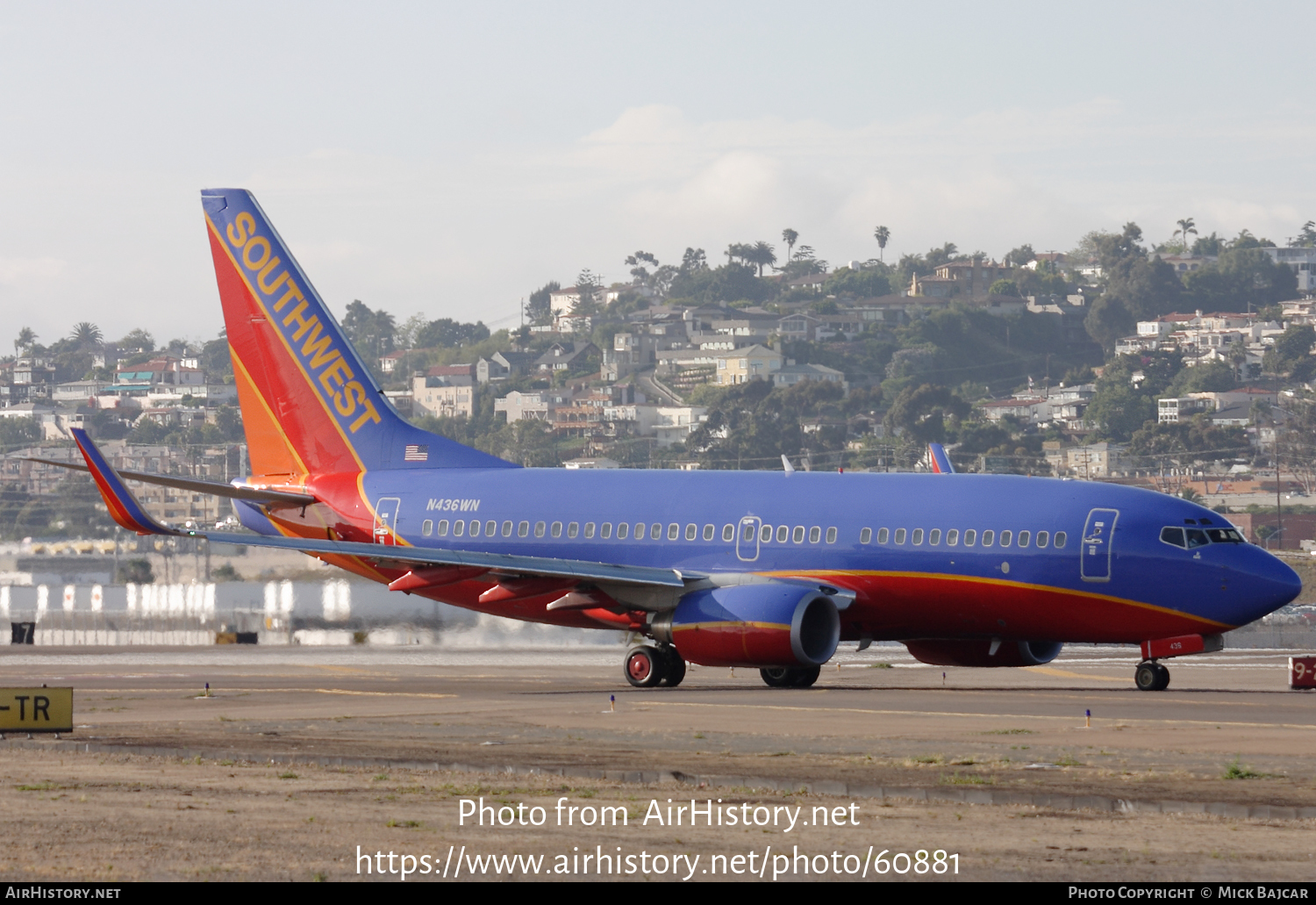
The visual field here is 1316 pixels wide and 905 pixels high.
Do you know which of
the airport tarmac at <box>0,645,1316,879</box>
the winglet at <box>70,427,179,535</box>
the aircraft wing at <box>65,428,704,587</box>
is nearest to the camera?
the airport tarmac at <box>0,645,1316,879</box>

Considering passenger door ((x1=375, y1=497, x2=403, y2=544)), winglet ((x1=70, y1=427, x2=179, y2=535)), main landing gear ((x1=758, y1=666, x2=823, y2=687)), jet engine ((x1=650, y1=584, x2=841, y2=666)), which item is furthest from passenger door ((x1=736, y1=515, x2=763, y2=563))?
winglet ((x1=70, y1=427, x2=179, y2=535))

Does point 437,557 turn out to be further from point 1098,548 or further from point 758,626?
point 1098,548

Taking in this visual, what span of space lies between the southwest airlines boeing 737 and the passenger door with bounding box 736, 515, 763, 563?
0.13ft

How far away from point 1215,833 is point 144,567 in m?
75.6

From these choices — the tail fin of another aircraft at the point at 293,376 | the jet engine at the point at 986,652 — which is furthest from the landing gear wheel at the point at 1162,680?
the tail fin of another aircraft at the point at 293,376

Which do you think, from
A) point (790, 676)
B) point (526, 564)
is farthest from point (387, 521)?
point (790, 676)

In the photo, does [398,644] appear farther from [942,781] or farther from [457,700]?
[942,781]

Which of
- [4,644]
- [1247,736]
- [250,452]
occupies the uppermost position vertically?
[250,452]

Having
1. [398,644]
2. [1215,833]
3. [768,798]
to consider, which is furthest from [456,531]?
[1215,833]

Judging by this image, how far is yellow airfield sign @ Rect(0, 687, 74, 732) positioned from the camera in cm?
2488

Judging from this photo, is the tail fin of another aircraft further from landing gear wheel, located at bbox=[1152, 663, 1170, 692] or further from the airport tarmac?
landing gear wheel, located at bbox=[1152, 663, 1170, 692]

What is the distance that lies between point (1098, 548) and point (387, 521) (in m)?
17.0

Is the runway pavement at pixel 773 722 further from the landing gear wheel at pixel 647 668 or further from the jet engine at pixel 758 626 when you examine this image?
the jet engine at pixel 758 626

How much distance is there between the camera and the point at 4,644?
63.8m
